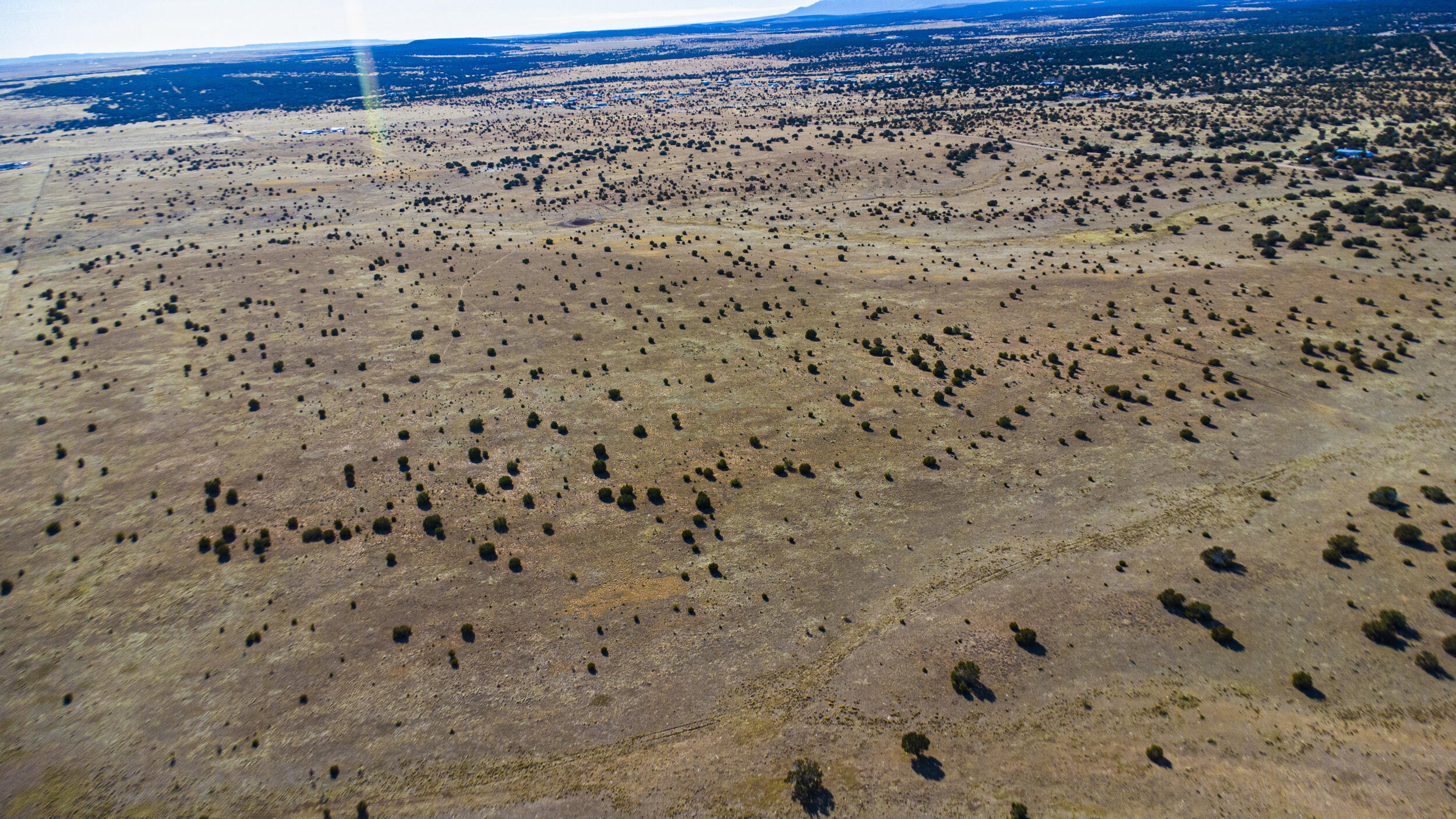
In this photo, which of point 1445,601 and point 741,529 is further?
point 741,529

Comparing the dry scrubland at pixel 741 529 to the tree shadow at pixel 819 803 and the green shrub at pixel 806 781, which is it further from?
the green shrub at pixel 806 781

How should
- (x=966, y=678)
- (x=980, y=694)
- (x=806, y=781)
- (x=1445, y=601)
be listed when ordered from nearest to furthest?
(x=806, y=781)
(x=980, y=694)
(x=966, y=678)
(x=1445, y=601)

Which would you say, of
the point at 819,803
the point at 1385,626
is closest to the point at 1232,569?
the point at 1385,626

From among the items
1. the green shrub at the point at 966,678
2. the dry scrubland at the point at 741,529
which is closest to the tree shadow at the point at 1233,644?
the dry scrubland at the point at 741,529

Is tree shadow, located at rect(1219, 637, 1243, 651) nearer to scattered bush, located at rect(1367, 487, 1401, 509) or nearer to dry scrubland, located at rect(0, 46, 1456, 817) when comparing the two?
dry scrubland, located at rect(0, 46, 1456, 817)

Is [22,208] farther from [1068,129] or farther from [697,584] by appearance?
[1068,129]

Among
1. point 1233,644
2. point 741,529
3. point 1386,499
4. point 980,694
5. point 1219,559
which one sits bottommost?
point 1233,644

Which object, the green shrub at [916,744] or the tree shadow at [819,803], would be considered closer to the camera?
the tree shadow at [819,803]

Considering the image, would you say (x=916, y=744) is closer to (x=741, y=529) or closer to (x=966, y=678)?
(x=966, y=678)

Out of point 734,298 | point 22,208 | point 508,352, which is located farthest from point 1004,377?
point 22,208
